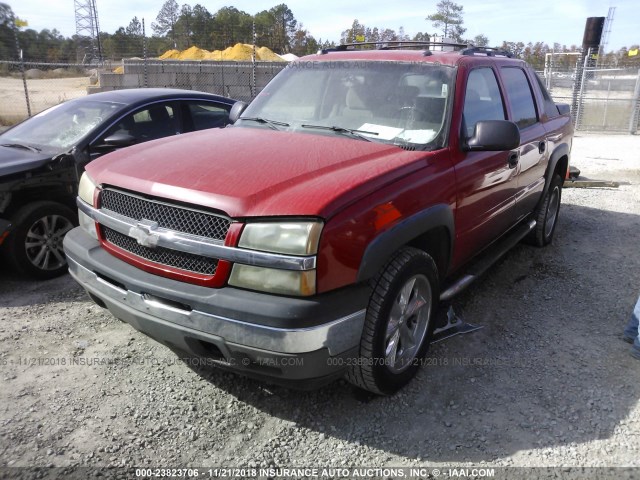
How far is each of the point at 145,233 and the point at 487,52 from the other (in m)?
3.24

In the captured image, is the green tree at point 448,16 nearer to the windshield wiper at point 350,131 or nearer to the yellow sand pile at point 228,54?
the yellow sand pile at point 228,54

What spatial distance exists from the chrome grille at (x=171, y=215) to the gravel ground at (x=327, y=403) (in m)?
1.08

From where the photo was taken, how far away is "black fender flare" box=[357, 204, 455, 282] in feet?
8.03

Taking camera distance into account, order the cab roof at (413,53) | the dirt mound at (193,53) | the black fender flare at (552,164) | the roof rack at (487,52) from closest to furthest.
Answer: the cab roof at (413,53) < the roof rack at (487,52) < the black fender flare at (552,164) < the dirt mound at (193,53)

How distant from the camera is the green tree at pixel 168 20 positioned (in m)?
32.3

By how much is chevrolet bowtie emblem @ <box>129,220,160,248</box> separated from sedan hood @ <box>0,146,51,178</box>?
2323 millimetres

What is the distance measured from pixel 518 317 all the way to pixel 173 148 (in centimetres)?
287

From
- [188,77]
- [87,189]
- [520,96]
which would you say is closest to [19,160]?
[87,189]

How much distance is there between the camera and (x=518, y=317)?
13.3 ft

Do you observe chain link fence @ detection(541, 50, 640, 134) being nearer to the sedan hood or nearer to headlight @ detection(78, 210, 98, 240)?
the sedan hood

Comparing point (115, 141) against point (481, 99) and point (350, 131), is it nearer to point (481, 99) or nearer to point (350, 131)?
point (350, 131)

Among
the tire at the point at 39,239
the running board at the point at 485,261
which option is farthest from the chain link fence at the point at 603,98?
the tire at the point at 39,239

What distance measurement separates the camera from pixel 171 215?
2.56 meters

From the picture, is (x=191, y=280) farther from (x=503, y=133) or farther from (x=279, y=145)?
(x=503, y=133)
